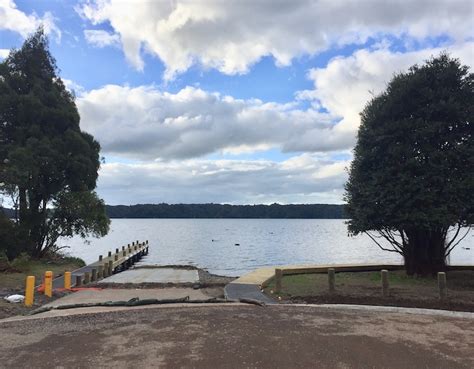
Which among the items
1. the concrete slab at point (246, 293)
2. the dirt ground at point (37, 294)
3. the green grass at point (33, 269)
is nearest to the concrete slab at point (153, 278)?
the dirt ground at point (37, 294)

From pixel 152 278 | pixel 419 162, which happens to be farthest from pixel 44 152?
pixel 419 162

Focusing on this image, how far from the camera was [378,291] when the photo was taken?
1552 cm

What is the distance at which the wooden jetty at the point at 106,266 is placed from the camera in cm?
2014

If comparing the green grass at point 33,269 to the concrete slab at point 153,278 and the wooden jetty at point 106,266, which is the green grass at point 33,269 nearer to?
the wooden jetty at point 106,266

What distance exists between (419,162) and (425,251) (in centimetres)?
401

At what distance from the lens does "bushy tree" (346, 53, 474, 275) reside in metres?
16.7

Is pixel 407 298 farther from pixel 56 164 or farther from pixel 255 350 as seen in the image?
pixel 56 164

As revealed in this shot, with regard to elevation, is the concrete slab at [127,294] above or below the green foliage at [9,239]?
below

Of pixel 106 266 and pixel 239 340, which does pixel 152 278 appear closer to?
pixel 106 266

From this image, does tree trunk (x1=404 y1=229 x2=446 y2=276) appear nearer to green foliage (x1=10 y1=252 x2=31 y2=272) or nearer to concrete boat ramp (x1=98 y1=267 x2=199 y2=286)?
concrete boat ramp (x1=98 y1=267 x2=199 y2=286)

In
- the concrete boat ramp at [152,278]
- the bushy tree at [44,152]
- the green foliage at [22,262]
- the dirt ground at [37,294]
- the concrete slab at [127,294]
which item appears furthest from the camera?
the bushy tree at [44,152]

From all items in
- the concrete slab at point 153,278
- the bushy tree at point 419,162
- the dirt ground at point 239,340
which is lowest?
the concrete slab at point 153,278

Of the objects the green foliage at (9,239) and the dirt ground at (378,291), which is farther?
the green foliage at (9,239)

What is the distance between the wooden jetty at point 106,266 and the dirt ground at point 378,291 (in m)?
8.79
